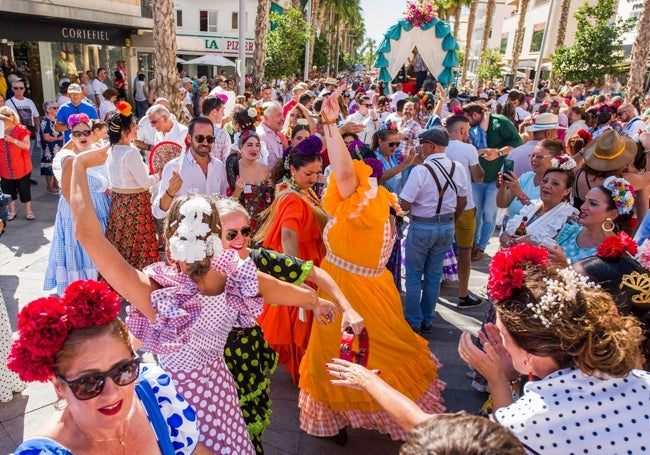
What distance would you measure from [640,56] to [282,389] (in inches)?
588

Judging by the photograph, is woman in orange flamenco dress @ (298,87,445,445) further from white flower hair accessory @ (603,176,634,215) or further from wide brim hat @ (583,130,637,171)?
wide brim hat @ (583,130,637,171)

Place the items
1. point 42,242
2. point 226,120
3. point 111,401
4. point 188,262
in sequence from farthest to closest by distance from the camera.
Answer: point 226,120 < point 42,242 < point 188,262 < point 111,401

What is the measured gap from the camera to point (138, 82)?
17859 millimetres

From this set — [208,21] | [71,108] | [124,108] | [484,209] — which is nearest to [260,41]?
[71,108]

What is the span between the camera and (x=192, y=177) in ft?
15.4

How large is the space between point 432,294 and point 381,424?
1912mm

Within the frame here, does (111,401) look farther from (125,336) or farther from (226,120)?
(226,120)

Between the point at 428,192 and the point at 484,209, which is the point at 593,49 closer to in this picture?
the point at 484,209

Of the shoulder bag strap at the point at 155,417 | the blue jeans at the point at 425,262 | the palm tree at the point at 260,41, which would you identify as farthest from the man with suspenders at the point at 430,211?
the palm tree at the point at 260,41

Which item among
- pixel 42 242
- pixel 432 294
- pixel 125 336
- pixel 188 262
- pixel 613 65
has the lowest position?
pixel 42 242

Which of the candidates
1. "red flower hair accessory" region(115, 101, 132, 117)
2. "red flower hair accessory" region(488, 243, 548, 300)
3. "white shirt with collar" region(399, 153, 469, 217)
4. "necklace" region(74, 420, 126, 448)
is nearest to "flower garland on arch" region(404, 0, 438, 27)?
"white shirt with collar" region(399, 153, 469, 217)

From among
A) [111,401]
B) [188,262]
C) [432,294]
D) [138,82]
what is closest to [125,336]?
[111,401]

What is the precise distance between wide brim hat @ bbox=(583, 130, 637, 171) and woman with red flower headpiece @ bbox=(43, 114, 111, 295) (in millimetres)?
4768

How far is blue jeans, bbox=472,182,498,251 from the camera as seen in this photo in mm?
6691
